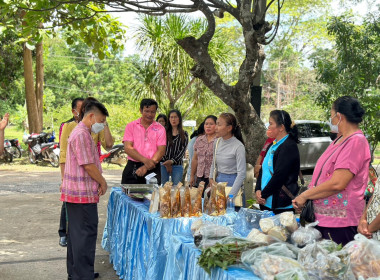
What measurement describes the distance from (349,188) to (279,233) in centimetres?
64

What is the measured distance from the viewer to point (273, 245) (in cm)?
268

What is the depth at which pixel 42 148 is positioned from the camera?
639 inches

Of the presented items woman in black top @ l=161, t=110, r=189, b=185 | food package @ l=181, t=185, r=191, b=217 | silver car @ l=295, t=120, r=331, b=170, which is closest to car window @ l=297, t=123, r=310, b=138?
silver car @ l=295, t=120, r=331, b=170

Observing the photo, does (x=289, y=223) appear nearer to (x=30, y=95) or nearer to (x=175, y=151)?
(x=175, y=151)

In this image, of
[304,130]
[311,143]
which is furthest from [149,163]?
[304,130]

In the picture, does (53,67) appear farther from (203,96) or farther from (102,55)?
(102,55)

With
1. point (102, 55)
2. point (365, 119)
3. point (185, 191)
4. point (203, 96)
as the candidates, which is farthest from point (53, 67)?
point (185, 191)

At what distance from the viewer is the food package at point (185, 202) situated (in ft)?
13.2

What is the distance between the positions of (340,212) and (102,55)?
21.7ft

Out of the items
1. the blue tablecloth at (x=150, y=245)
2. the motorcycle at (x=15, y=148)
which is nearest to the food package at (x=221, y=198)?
the blue tablecloth at (x=150, y=245)

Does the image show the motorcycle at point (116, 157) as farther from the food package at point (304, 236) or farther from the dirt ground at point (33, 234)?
the food package at point (304, 236)

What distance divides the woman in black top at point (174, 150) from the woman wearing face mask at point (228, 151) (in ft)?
6.93

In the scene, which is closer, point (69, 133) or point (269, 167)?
point (269, 167)

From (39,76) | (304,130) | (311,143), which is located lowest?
(311,143)
